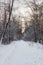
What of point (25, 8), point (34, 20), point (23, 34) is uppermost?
point (25, 8)

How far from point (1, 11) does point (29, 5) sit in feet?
17.0

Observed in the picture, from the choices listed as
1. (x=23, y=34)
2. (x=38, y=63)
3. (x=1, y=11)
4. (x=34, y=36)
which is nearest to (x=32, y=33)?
(x=34, y=36)

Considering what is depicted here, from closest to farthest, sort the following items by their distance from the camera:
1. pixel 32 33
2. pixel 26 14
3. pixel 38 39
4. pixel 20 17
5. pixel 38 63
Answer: pixel 38 63
pixel 38 39
pixel 32 33
pixel 26 14
pixel 20 17

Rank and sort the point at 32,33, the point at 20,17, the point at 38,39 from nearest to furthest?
the point at 38,39
the point at 32,33
the point at 20,17

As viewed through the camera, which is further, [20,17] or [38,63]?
[20,17]

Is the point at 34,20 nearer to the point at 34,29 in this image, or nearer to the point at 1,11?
the point at 34,29

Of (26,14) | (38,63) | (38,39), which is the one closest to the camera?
(38,63)

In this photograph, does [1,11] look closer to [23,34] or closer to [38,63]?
[23,34]

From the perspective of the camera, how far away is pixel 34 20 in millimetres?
26531

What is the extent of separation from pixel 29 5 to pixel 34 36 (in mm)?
4738

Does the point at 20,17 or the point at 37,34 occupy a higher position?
the point at 20,17

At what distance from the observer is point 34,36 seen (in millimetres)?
26922

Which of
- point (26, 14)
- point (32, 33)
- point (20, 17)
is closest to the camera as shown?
point (32, 33)

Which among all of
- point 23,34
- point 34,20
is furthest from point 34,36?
point 23,34
